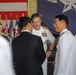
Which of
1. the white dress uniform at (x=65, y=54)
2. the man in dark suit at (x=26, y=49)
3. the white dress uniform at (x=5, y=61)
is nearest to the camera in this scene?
the white dress uniform at (x=5, y=61)

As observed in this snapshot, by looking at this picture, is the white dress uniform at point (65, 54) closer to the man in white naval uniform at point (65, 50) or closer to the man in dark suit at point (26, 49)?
the man in white naval uniform at point (65, 50)

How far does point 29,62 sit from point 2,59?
1517 mm

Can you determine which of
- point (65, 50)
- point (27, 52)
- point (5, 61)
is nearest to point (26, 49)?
point (27, 52)

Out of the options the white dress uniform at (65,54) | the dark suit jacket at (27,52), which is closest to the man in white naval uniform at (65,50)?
the white dress uniform at (65,54)

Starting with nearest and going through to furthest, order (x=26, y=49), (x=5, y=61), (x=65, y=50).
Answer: (x=5, y=61), (x=26, y=49), (x=65, y=50)

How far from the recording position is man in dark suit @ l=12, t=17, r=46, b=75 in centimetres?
212

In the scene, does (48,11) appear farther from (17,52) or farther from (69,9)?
(17,52)

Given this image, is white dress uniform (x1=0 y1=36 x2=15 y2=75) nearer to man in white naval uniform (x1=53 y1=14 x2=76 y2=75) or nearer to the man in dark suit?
the man in dark suit

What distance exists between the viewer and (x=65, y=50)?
Result: 2.34 meters

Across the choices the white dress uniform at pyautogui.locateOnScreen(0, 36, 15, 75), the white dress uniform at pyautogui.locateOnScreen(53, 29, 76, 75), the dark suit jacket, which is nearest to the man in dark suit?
the dark suit jacket

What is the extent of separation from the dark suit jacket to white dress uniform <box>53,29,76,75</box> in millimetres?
242

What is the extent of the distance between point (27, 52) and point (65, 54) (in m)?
0.46

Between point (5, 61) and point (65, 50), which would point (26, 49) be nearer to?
point (65, 50)

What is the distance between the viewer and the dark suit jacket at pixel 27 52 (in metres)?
2.12
